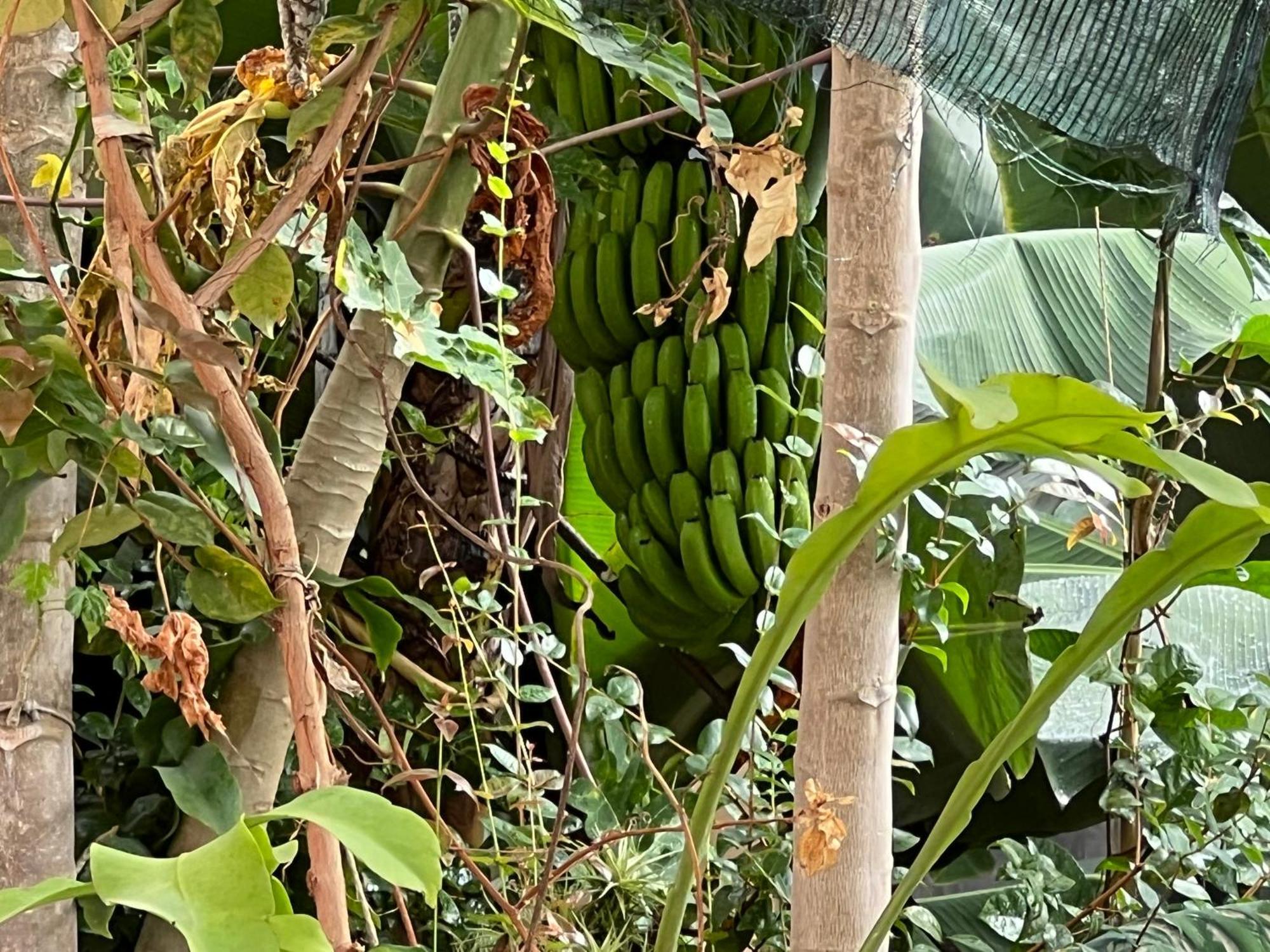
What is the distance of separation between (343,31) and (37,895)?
335 mm

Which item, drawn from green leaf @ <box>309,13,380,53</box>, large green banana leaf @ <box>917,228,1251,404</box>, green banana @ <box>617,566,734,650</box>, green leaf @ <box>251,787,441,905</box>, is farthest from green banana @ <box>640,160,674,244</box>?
green leaf @ <box>251,787,441,905</box>

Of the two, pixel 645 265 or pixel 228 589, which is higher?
pixel 645 265

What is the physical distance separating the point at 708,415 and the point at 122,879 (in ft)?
2.34

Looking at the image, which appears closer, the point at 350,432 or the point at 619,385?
the point at 350,432

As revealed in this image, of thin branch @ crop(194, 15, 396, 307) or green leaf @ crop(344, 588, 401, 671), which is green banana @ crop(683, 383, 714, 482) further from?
thin branch @ crop(194, 15, 396, 307)

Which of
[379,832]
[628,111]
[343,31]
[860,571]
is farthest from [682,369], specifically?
[379,832]

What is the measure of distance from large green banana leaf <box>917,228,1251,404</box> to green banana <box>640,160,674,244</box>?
1.40 feet

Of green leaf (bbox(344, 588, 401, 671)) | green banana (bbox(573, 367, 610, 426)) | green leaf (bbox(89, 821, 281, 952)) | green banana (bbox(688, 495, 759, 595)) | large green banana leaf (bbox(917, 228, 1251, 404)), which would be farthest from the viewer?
large green banana leaf (bbox(917, 228, 1251, 404))

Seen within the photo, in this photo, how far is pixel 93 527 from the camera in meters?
0.55

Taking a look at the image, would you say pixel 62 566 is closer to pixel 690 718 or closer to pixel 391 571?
pixel 391 571

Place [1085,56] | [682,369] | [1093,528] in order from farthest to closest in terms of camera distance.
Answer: [682,369] → [1093,528] → [1085,56]

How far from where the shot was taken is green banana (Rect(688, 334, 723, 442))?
0.98 metres

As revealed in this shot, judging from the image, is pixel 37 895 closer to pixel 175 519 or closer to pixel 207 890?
pixel 207 890

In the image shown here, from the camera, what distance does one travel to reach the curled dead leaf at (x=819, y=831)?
55 cm
